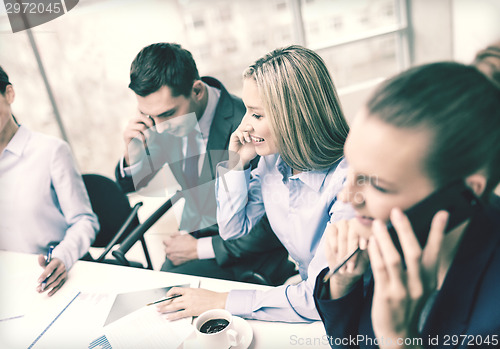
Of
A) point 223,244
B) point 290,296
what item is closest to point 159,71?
point 223,244

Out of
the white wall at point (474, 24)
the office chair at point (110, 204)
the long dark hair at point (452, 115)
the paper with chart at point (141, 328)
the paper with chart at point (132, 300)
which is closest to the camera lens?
the long dark hair at point (452, 115)

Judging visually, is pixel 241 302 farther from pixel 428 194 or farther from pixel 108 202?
pixel 108 202

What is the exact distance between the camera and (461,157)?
15.7 inches

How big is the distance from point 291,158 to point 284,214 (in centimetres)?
19

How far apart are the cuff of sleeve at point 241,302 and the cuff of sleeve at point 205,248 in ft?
1.52

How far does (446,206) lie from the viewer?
43 cm

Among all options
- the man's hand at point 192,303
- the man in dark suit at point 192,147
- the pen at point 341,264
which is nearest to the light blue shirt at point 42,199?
the man in dark suit at point 192,147

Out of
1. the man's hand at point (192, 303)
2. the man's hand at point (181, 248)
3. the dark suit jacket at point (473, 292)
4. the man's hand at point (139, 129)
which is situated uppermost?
the man's hand at point (139, 129)

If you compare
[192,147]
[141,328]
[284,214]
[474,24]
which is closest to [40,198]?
[192,147]

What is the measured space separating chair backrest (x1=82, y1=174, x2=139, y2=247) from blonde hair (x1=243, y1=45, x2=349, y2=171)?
2.71 feet

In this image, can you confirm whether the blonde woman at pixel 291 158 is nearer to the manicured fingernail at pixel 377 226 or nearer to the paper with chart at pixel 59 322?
the paper with chart at pixel 59 322

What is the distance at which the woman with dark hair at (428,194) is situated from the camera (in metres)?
0.39

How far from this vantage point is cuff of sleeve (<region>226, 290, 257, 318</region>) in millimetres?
759

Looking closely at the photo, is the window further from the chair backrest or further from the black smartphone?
the black smartphone
